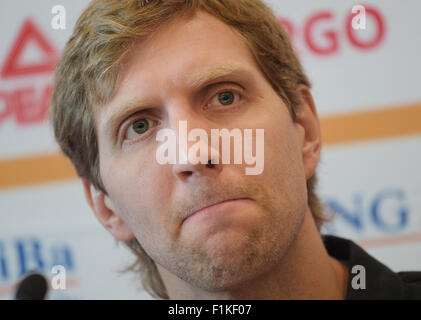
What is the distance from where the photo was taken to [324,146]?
138 cm

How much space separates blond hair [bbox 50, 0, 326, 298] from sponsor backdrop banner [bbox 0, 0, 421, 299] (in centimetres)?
18

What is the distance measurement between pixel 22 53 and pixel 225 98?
0.78 meters

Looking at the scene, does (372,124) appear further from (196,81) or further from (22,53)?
(22,53)

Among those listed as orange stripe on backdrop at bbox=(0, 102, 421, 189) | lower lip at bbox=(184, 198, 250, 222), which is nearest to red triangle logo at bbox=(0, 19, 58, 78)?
orange stripe on backdrop at bbox=(0, 102, 421, 189)

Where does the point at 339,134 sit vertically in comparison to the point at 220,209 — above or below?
above

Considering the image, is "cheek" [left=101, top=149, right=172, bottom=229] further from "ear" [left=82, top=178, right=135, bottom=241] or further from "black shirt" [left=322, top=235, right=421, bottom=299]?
"black shirt" [left=322, top=235, right=421, bottom=299]

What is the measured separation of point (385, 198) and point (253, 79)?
0.50 m

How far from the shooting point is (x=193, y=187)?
0.90 meters

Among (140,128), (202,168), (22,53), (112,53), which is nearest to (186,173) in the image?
(202,168)

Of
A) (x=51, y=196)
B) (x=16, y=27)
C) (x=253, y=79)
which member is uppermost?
(x=16, y=27)

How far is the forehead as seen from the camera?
961 millimetres

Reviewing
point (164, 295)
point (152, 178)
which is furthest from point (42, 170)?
point (152, 178)

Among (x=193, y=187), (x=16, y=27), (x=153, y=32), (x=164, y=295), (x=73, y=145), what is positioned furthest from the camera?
(x=16, y=27)
